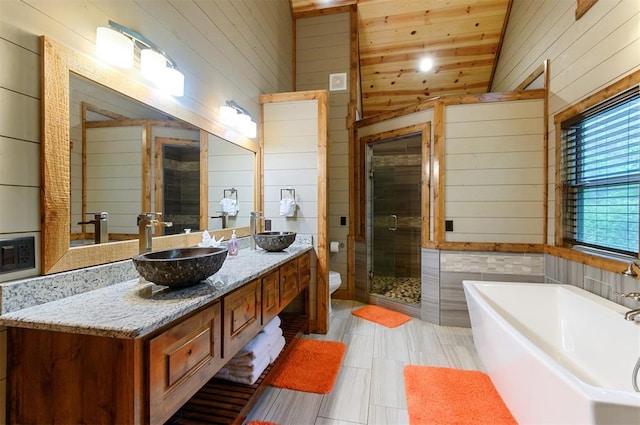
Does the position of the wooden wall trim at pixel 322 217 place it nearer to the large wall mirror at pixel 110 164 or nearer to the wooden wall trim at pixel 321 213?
the wooden wall trim at pixel 321 213

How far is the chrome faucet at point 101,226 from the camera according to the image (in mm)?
1284

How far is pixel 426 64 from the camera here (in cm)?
391

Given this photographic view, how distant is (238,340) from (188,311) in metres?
0.49

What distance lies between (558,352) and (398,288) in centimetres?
209

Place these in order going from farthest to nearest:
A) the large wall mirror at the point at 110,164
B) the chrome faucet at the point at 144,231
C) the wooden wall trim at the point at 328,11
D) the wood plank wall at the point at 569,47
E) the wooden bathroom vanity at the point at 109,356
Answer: the wooden wall trim at the point at 328,11 < the wood plank wall at the point at 569,47 < the chrome faucet at the point at 144,231 < the large wall mirror at the point at 110,164 < the wooden bathroom vanity at the point at 109,356

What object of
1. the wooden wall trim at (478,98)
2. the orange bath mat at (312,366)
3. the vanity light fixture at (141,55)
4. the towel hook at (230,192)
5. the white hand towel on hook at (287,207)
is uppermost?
the wooden wall trim at (478,98)

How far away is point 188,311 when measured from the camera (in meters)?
1.03

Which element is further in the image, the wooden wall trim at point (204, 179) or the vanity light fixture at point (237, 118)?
the vanity light fixture at point (237, 118)

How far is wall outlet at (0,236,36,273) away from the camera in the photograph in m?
0.96

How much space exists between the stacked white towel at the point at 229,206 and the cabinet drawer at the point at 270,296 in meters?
0.75

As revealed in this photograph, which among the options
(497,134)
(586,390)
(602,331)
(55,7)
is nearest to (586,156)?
(497,134)

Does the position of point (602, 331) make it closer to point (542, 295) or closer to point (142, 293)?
point (542, 295)

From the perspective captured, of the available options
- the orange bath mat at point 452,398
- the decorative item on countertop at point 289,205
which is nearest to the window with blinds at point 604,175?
the orange bath mat at point 452,398

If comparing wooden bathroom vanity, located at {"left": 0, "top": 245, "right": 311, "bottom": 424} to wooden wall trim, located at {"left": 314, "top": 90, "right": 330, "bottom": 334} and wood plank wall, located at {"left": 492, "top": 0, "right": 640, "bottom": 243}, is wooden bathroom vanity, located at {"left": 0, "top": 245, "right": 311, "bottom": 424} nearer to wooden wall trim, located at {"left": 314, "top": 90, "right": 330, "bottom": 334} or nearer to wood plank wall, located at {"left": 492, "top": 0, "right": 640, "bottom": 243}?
wooden wall trim, located at {"left": 314, "top": 90, "right": 330, "bottom": 334}
